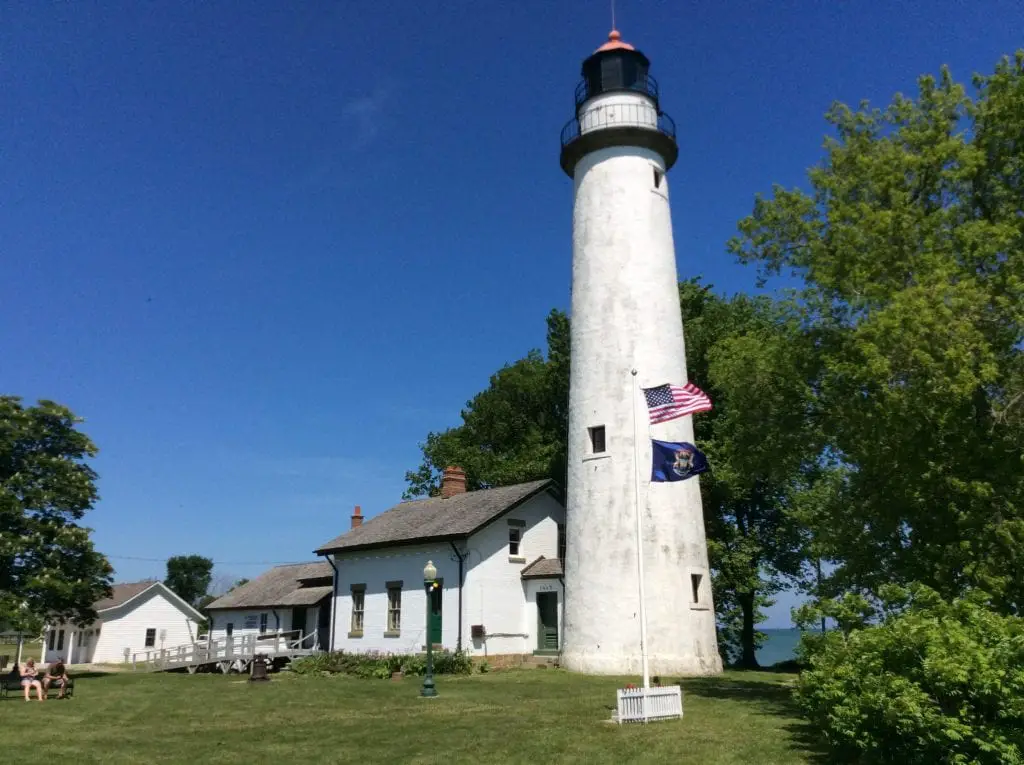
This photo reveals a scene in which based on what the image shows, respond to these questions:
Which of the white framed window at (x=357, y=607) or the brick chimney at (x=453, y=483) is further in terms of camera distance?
the brick chimney at (x=453, y=483)

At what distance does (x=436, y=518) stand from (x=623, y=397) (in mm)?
10399

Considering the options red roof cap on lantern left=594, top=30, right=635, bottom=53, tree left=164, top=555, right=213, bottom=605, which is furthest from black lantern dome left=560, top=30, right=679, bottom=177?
tree left=164, top=555, right=213, bottom=605

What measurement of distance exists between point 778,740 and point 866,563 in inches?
247

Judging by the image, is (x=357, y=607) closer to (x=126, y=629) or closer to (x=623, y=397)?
(x=623, y=397)

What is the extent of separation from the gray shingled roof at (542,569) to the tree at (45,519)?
1395cm

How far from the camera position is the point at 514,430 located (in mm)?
42906

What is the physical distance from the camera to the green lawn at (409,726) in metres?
11.0

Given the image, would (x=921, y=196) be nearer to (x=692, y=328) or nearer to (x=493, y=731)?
(x=493, y=731)

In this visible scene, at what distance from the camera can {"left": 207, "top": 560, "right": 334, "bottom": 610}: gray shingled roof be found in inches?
1421

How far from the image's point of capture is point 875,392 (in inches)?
612

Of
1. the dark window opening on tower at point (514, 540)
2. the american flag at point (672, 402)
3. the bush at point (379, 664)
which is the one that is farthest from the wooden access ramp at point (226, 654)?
the american flag at point (672, 402)

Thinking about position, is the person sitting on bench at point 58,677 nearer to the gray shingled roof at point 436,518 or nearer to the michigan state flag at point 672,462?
the gray shingled roof at point 436,518

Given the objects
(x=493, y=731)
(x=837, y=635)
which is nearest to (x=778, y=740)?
(x=837, y=635)

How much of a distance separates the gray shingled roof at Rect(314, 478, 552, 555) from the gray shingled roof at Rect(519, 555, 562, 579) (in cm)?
221
